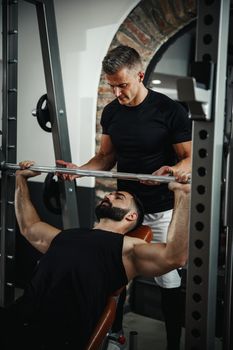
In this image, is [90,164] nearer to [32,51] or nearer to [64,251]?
[64,251]

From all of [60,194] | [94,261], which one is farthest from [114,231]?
[60,194]

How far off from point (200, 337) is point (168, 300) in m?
1.08

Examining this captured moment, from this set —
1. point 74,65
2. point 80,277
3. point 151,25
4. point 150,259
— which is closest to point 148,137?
point 150,259

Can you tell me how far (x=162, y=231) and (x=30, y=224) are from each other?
714mm

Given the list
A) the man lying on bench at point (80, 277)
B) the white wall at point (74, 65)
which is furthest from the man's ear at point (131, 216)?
the white wall at point (74, 65)

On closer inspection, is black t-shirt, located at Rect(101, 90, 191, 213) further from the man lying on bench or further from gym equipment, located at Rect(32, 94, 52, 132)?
the man lying on bench

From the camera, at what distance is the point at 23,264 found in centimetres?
385

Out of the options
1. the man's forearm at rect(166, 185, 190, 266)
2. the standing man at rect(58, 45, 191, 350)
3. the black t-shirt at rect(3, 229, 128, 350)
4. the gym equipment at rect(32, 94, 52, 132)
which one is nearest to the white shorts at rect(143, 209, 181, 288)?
the standing man at rect(58, 45, 191, 350)

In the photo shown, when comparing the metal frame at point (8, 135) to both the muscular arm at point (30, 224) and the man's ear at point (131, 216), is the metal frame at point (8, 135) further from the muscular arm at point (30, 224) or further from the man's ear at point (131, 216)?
the man's ear at point (131, 216)

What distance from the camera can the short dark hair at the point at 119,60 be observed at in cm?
219

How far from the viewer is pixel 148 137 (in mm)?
2324

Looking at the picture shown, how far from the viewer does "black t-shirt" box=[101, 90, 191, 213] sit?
2.31 m

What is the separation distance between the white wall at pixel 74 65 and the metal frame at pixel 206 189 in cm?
194

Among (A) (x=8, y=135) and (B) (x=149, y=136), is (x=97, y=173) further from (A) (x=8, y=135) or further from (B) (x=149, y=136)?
(A) (x=8, y=135)
